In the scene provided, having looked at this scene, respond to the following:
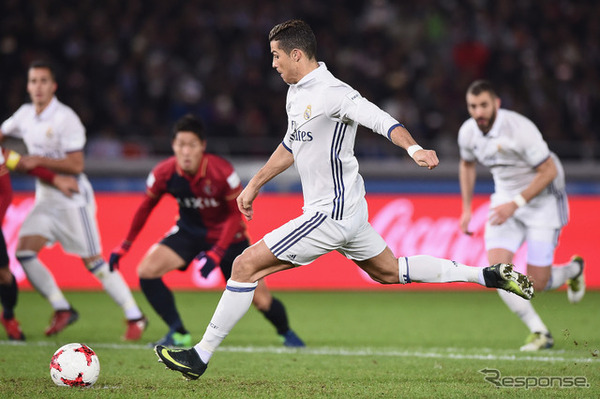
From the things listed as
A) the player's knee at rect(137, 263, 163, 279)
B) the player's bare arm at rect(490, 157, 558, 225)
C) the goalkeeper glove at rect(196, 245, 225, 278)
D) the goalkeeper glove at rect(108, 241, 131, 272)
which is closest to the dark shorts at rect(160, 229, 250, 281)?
the player's knee at rect(137, 263, 163, 279)

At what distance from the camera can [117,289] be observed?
27.9 ft

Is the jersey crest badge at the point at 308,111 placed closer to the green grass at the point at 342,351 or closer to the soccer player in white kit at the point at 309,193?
the soccer player in white kit at the point at 309,193

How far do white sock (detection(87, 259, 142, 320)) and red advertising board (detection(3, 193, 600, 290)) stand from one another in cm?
337

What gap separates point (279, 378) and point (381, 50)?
41.5 ft

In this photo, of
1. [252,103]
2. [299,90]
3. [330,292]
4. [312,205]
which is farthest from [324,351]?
[252,103]

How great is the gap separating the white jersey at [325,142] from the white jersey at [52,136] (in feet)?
12.2

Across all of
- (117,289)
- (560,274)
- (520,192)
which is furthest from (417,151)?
(117,289)

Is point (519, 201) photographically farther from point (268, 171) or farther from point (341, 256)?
point (341, 256)

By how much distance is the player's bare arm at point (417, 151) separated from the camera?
4789mm

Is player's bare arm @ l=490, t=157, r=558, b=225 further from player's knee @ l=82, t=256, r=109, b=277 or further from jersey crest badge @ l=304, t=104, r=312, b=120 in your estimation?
player's knee @ l=82, t=256, r=109, b=277

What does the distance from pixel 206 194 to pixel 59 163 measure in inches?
69.6

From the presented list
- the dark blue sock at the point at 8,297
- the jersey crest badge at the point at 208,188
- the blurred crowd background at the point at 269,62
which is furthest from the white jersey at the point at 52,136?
the blurred crowd background at the point at 269,62

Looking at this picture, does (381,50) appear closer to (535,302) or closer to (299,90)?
(535,302)

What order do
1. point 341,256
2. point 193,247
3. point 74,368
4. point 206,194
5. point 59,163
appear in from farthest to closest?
point 341,256, point 59,163, point 193,247, point 206,194, point 74,368
